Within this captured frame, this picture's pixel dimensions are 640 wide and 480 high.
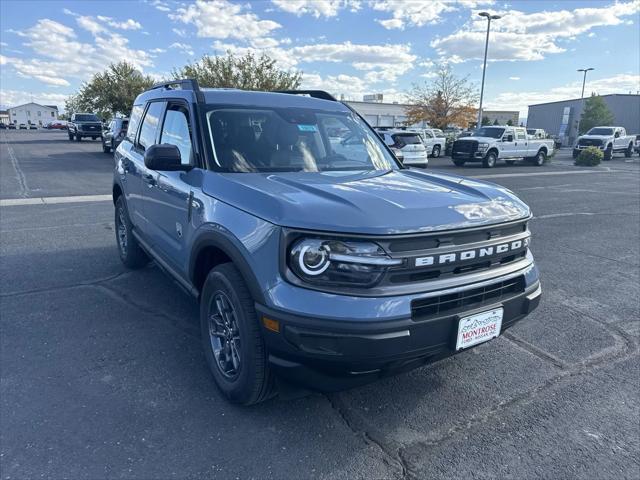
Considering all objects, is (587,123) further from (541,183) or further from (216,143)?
(216,143)

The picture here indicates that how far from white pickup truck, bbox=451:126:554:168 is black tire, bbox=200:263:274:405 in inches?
858

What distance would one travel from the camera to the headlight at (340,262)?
2.27 metres

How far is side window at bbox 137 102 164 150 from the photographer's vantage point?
4305 mm

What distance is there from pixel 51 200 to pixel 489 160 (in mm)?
19768

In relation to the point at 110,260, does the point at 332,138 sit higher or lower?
higher

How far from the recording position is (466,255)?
2482 mm

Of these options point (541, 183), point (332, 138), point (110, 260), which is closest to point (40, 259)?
point (110, 260)

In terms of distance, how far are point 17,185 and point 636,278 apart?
13.8 metres

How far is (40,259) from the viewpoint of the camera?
19.0 feet

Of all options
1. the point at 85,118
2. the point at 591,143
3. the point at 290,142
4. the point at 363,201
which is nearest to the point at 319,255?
the point at 363,201

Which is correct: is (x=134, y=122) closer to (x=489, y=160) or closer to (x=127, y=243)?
(x=127, y=243)

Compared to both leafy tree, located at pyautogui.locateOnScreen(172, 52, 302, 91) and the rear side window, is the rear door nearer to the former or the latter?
the rear side window

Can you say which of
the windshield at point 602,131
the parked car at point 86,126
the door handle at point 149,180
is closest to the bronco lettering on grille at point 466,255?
the door handle at point 149,180

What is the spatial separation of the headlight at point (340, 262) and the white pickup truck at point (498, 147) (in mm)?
22056
